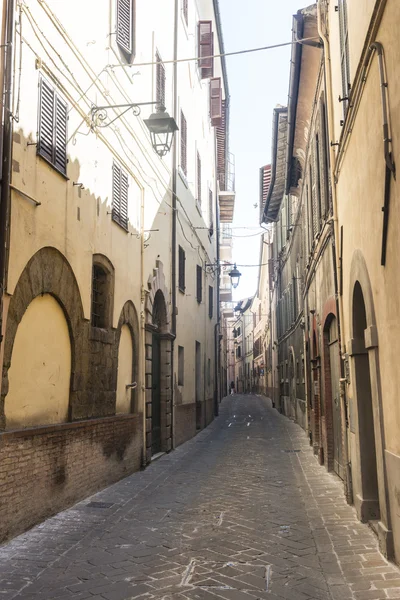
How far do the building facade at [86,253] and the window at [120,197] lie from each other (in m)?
0.04

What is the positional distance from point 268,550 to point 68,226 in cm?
467

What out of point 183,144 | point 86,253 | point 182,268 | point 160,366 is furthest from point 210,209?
point 86,253

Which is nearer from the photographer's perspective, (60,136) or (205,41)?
(60,136)

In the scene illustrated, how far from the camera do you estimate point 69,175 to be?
26.2 ft

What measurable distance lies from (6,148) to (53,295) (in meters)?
2.03

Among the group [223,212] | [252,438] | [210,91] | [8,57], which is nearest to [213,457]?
[252,438]

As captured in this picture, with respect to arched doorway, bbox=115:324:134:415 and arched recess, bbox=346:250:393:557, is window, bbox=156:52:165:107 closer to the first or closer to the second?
arched doorway, bbox=115:324:134:415

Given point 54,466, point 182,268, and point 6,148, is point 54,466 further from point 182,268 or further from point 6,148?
point 182,268

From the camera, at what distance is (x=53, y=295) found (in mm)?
7492

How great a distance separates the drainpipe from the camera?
6.00 m

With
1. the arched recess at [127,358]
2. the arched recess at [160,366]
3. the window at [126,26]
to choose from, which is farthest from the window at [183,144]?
the arched recess at [127,358]

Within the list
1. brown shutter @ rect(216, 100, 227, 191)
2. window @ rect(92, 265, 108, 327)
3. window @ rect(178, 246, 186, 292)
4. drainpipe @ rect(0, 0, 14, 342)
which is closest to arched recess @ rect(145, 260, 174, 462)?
window @ rect(178, 246, 186, 292)

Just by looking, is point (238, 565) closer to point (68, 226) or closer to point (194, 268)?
point (68, 226)

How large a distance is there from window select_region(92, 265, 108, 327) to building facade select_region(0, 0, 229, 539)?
0.8 inches
